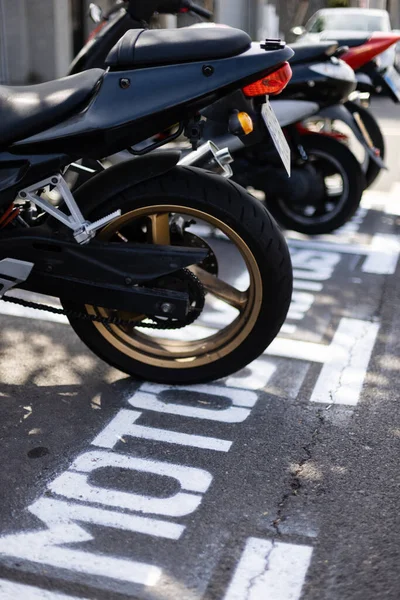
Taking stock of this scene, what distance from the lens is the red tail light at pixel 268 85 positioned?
3.28m

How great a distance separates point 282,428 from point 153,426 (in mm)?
492

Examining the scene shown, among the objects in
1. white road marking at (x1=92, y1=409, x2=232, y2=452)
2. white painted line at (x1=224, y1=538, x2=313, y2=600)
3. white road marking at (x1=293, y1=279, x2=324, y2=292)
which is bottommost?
white road marking at (x1=293, y1=279, x2=324, y2=292)

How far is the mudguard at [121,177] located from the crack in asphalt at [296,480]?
3.74 feet

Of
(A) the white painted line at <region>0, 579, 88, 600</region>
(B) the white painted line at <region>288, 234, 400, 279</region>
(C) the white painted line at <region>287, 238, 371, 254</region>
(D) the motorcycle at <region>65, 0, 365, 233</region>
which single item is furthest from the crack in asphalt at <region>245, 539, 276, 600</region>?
(C) the white painted line at <region>287, 238, 371, 254</region>

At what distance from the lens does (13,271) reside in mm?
3381

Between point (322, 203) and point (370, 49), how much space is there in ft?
4.04

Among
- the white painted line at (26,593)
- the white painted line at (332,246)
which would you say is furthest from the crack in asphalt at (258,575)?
the white painted line at (332,246)

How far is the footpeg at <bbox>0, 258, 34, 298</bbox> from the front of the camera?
133 inches

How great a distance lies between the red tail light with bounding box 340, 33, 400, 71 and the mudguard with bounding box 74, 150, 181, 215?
3.52 metres

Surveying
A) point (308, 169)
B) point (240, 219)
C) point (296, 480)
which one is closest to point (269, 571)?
point (296, 480)

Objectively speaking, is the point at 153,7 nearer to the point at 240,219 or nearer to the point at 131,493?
the point at 240,219

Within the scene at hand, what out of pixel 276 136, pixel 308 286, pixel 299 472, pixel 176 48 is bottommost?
pixel 308 286

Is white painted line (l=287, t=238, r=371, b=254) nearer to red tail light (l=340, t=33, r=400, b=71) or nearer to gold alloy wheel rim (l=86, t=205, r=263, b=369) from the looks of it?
red tail light (l=340, t=33, r=400, b=71)

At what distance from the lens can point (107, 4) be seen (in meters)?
18.2
